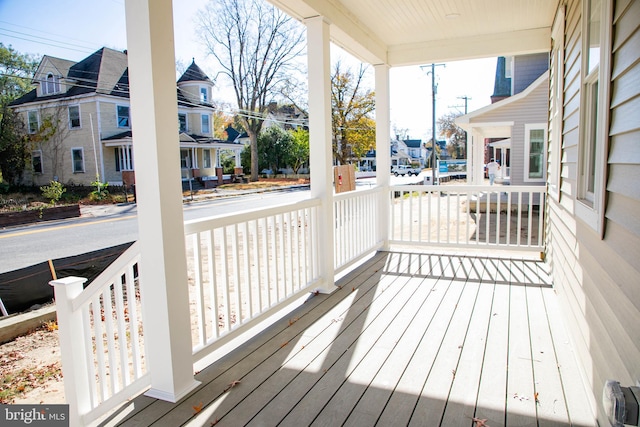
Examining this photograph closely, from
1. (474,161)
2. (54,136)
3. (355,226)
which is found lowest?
(355,226)

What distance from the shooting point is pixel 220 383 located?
2344mm

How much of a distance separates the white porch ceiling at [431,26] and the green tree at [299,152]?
3720 millimetres

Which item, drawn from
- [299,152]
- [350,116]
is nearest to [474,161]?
[350,116]

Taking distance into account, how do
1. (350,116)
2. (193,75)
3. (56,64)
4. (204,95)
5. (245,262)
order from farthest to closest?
(350,116) < (193,75) < (204,95) < (56,64) < (245,262)

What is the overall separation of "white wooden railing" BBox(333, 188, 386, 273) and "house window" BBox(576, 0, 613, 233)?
7.48 ft

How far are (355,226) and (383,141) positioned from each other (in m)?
1.41

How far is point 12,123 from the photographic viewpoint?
4.68 m

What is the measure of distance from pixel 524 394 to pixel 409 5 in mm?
3410

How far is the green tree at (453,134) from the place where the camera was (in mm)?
42844

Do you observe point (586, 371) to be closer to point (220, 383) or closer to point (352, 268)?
point (220, 383)

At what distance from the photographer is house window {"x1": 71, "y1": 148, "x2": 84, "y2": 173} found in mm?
5186

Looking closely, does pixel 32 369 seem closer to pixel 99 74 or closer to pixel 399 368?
pixel 399 368

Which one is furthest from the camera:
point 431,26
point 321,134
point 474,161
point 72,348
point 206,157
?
point 474,161

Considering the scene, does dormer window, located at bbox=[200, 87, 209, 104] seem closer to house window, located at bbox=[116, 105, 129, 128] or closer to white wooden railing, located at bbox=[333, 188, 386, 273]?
house window, located at bbox=[116, 105, 129, 128]
